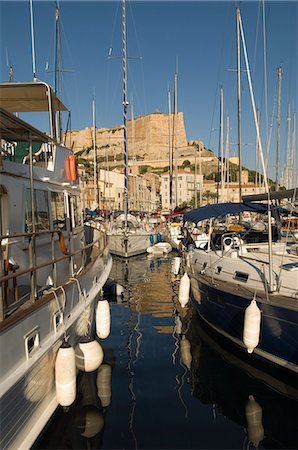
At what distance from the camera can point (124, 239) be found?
23.9 meters

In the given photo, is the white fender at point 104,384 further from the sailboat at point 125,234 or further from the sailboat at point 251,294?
the sailboat at point 125,234

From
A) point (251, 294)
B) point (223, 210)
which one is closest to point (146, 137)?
point (223, 210)

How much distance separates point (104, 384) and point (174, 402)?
4.37 ft

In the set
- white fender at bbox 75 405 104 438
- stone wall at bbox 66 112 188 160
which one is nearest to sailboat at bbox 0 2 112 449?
white fender at bbox 75 405 104 438

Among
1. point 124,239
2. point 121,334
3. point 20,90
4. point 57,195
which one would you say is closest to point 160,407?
point 121,334

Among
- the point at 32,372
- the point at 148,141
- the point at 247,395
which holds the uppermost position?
the point at 148,141

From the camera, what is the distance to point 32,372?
409 centimetres

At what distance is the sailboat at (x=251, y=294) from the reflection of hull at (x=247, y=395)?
337mm

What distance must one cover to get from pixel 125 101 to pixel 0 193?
18638mm

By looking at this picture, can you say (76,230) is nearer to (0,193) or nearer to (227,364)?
(0,193)

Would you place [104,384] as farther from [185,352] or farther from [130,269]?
[130,269]

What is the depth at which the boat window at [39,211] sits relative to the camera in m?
6.22

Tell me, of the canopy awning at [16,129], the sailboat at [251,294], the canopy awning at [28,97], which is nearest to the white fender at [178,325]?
the sailboat at [251,294]

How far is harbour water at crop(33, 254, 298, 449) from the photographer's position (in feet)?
16.4
